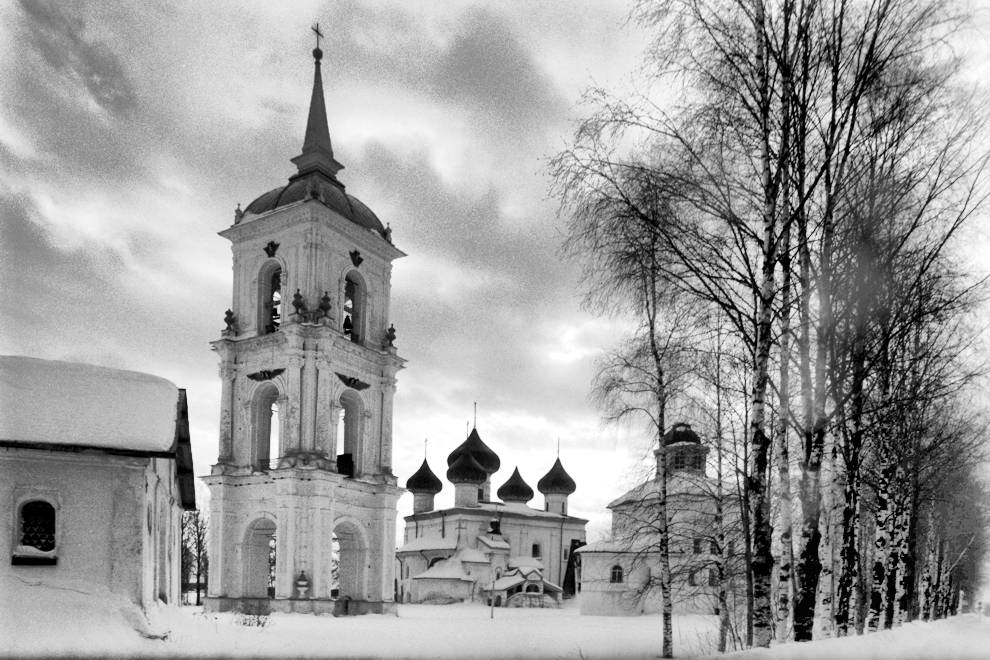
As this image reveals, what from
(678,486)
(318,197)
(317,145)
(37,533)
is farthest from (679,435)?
(317,145)

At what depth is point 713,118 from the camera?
10625mm

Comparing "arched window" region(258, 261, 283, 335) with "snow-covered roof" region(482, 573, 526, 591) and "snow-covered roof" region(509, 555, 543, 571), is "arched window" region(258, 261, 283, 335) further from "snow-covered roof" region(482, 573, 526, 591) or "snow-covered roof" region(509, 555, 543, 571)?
"snow-covered roof" region(509, 555, 543, 571)

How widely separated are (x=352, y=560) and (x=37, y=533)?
81.7 feet

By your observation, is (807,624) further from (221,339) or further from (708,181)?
(221,339)

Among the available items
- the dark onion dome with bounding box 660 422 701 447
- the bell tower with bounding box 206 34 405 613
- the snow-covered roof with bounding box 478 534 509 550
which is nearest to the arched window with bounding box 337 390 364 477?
the bell tower with bounding box 206 34 405 613

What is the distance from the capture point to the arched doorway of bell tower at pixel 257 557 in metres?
34.4

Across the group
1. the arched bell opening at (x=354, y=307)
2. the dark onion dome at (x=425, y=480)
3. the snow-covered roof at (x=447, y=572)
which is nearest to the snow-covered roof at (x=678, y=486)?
the arched bell opening at (x=354, y=307)

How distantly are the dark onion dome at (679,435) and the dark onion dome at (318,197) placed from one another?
20.8 meters

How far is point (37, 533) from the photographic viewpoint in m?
12.6

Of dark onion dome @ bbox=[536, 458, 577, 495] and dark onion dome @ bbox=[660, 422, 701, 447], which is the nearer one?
dark onion dome @ bbox=[660, 422, 701, 447]

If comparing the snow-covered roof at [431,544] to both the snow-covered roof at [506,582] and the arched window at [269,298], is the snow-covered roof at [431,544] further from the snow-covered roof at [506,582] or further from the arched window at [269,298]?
the arched window at [269,298]

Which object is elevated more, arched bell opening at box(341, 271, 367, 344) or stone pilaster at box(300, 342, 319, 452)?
arched bell opening at box(341, 271, 367, 344)

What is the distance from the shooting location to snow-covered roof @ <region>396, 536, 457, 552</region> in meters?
68.8

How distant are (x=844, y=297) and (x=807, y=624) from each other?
454cm
